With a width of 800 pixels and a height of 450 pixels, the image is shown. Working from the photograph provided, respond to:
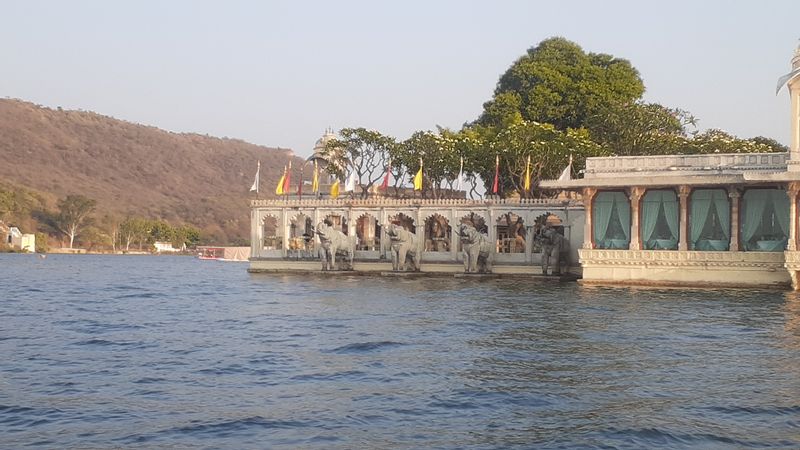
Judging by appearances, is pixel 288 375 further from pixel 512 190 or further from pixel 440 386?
pixel 512 190

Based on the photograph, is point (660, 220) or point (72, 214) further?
point (72, 214)

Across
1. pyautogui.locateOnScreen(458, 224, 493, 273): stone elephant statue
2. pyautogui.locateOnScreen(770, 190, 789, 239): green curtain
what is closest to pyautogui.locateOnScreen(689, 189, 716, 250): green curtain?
pyautogui.locateOnScreen(770, 190, 789, 239): green curtain

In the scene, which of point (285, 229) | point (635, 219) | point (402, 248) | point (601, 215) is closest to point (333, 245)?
point (402, 248)

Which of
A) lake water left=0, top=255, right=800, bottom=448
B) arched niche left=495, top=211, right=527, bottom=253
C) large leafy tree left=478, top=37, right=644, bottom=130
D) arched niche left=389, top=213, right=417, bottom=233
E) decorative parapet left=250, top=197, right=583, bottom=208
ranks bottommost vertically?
lake water left=0, top=255, right=800, bottom=448

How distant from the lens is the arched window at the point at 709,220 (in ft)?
153

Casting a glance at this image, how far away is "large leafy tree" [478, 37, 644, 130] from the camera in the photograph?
75.4m

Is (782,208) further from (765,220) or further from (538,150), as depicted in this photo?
(538,150)

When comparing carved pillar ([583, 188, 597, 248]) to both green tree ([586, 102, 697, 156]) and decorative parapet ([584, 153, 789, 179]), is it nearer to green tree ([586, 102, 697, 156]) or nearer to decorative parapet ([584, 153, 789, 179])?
decorative parapet ([584, 153, 789, 179])

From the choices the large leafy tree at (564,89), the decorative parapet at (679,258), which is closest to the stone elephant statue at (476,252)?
the decorative parapet at (679,258)

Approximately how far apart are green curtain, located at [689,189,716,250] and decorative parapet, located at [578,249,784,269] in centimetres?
185

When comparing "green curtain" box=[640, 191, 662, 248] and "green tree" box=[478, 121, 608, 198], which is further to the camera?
"green tree" box=[478, 121, 608, 198]

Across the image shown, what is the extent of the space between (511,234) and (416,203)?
25.3 feet

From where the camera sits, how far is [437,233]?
70.0 metres

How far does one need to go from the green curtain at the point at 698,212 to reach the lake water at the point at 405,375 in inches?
411
